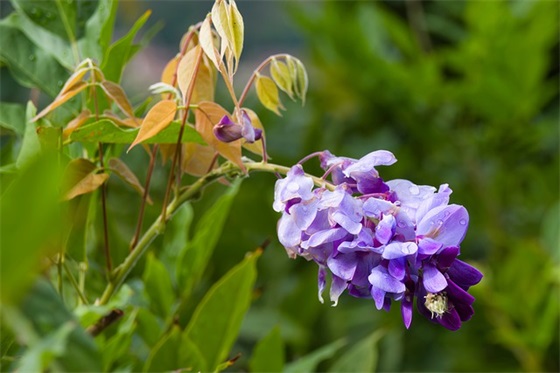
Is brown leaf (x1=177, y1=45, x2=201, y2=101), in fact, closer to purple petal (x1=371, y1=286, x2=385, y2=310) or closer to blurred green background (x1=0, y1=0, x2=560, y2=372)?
purple petal (x1=371, y1=286, x2=385, y2=310)

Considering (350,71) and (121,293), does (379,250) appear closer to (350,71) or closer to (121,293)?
(121,293)

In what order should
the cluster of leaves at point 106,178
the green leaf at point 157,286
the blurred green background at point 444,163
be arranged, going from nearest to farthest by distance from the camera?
the cluster of leaves at point 106,178, the green leaf at point 157,286, the blurred green background at point 444,163

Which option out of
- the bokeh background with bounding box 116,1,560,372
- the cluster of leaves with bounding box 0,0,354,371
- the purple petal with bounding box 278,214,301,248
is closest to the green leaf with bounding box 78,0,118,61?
the cluster of leaves with bounding box 0,0,354,371

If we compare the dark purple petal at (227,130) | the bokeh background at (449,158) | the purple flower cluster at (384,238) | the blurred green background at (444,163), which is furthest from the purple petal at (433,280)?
the bokeh background at (449,158)

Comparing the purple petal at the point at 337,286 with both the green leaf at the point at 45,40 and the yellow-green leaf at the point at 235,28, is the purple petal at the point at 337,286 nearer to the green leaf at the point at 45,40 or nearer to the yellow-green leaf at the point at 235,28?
the yellow-green leaf at the point at 235,28

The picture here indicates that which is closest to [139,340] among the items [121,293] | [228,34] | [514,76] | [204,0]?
[121,293]

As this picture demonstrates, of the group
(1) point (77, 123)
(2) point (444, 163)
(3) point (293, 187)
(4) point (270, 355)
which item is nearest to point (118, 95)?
(1) point (77, 123)
